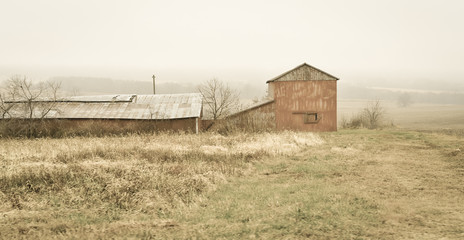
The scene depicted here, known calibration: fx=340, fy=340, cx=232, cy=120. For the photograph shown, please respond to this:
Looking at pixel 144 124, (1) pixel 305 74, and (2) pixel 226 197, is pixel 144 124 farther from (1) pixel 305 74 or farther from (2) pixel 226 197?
(2) pixel 226 197

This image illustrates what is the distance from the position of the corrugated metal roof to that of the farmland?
1118 cm

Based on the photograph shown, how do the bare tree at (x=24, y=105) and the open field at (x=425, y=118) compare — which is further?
the open field at (x=425, y=118)

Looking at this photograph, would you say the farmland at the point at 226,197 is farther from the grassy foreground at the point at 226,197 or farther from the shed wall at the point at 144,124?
the shed wall at the point at 144,124

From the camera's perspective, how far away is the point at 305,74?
2938 cm

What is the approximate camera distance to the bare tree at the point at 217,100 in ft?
119

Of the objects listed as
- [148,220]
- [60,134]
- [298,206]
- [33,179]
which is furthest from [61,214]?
[60,134]

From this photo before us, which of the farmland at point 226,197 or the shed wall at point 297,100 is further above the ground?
the shed wall at point 297,100

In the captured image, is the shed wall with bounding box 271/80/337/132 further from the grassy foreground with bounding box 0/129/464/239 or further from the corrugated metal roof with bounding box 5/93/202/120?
the grassy foreground with bounding box 0/129/464/239

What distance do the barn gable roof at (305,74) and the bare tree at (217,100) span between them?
Result: 25.6 feet

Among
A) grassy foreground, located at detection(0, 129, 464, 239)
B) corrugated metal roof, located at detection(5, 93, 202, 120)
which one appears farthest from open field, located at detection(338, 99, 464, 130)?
grassy foreground, located at detection(0, 129, 464, 239)

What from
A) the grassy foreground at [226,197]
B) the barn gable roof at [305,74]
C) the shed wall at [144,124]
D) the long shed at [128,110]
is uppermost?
the barn gable roof at [305,74]

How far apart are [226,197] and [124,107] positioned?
20.0 metres

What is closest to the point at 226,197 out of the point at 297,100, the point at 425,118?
the point at 297,100

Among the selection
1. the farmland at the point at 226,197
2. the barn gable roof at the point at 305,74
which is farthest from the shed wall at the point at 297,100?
the farmland at the point at 226,197
